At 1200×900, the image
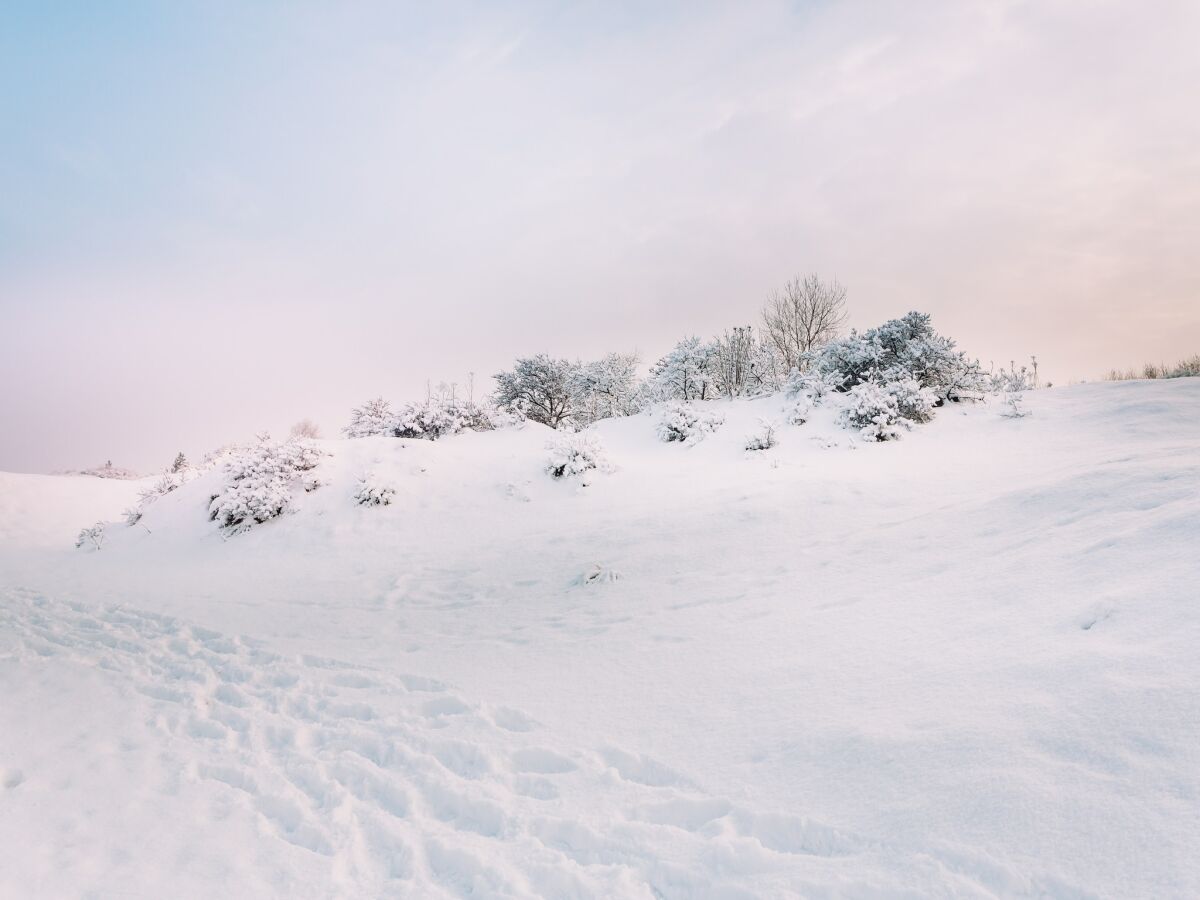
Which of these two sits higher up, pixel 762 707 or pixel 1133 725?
pixel 1133 725

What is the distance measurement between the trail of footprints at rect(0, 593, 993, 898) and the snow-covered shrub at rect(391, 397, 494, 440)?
13817 millimetres

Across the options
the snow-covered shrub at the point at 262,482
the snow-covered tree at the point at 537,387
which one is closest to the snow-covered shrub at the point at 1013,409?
the snow-covered shrub at the point at 262,482

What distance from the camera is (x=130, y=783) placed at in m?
3.59

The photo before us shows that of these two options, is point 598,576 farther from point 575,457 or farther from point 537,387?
point 537,387

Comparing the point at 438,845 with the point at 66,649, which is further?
the point at 66,649

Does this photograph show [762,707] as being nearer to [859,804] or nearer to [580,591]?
[859,804]

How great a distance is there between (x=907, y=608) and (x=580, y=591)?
3455 mm

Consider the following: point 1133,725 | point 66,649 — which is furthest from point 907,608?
point 66,649

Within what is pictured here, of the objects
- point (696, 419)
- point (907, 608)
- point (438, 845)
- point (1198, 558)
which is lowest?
point (438, 845)

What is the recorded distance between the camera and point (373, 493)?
11148 millimetres

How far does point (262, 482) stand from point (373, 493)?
8.39ft

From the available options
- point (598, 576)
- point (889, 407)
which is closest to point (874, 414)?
point (889, 407)

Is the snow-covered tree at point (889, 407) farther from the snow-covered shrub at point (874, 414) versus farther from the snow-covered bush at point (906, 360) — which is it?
the snow-covered bush at point (906, 360)

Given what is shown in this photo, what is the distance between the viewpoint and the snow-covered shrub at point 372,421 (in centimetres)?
1917
